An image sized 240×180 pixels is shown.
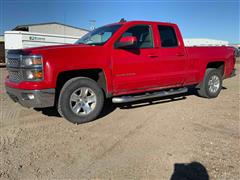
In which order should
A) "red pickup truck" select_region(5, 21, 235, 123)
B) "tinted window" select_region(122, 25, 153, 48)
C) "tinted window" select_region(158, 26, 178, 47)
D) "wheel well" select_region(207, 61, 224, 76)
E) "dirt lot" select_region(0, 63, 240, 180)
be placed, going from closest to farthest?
"dirt lot" select_region(0, 63, 240, 180)
"red pickup truck" select_region(5, 21, 235, 123)
"tinted window" select_region(122, 25, 153, 48)
"tinted window" select_region(158, 26, 178, 47)
"wheel well" select_region(207, 61, 224, 76)

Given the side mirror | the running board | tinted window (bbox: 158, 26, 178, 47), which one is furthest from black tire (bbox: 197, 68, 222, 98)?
the side mirror

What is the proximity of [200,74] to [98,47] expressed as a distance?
327cm

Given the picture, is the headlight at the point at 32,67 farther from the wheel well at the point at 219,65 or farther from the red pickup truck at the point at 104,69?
the wheel well at the point at 219,65

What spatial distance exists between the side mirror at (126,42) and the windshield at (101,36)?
0.94 ft

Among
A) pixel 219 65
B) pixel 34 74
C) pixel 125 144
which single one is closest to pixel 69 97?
pixel 34 74

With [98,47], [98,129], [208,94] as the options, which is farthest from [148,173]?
[208,94]

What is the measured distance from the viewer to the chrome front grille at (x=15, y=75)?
4.27m

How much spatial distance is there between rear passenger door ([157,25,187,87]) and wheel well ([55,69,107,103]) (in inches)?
58.3

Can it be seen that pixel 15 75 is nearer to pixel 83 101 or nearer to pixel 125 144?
pixel 83 101

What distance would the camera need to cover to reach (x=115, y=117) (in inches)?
196

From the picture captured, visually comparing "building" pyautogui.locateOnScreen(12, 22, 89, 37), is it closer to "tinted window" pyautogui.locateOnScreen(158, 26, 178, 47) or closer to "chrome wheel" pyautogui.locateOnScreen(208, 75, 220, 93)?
"chrome wheel" pyautogui.locateOnScreen(208, 75, 220, 93)

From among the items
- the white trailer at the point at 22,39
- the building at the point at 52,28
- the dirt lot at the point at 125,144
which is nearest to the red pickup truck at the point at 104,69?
the dirt lot at the point at 125,144

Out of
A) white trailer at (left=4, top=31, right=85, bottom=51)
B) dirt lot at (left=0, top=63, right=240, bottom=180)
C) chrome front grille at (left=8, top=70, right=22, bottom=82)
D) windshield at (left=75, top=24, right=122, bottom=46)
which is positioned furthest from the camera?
white trailer at (left=4, top=31, right=85, bottom=51)

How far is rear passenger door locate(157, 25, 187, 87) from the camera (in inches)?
216
